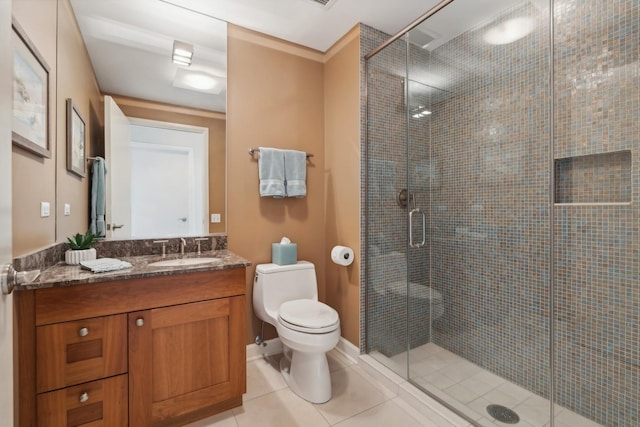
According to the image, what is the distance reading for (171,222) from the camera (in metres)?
1.97

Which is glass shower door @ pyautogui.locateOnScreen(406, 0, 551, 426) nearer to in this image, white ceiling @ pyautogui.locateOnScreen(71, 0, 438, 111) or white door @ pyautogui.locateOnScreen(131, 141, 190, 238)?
white ceiling @ pyautogui.locateOnScreen(71, 0, 438, 111)

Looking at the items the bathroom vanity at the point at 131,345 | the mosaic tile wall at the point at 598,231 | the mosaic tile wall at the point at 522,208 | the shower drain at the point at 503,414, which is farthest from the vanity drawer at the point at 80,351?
the mosaic tile wall at the point at 598,231

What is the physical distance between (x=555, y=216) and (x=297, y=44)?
224 centimetres

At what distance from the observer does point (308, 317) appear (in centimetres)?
180

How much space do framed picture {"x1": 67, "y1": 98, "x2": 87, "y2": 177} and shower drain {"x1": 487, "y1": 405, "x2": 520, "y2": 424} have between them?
8.84ft

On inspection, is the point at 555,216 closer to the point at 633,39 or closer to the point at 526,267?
the point at 526,267

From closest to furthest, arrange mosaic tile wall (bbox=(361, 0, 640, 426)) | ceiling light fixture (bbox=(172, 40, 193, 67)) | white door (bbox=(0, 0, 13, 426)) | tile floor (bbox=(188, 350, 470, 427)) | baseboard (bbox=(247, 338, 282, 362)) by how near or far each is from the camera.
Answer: white door (bbox=(0, 0, 13, 426))
mosaic tile wall (bbox=(361, 0, 640, 426))
tile floor (bbox=(188, 350, 470, 427))
ceiling light fixture (bbox=(172, 40, 193, 67))
baseboard (bbox=(247, 338, 282, 362))

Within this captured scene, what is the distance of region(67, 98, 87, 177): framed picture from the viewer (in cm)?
158

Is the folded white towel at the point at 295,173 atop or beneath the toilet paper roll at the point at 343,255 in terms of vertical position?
atop

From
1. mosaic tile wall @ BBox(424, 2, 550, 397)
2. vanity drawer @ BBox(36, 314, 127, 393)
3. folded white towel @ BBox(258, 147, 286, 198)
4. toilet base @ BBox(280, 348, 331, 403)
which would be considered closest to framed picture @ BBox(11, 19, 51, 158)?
vanity drawer @ BBox(36, 314, 127, 393)

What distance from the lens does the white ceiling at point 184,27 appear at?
1.79 metres

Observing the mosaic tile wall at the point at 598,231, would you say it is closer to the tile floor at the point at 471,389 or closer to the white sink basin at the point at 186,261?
the tile floor at the point at 471,389

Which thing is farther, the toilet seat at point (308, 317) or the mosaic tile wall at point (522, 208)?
the toilet seat at point (308, 317)

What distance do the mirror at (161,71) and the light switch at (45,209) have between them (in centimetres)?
40
